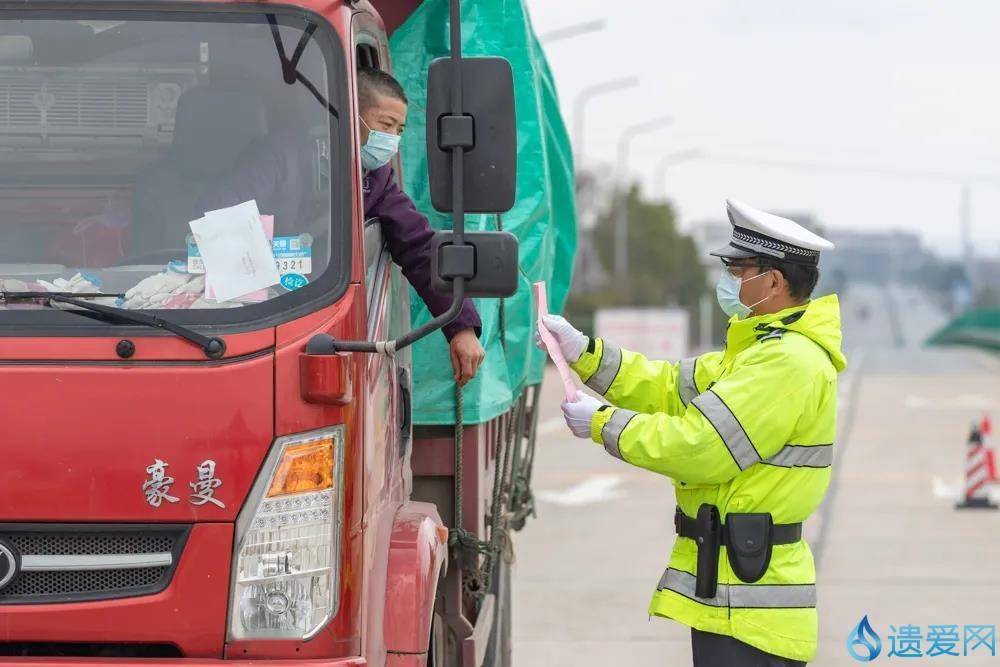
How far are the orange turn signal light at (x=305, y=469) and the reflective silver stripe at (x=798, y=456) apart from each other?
1.35 metres

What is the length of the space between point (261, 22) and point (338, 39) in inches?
7.8

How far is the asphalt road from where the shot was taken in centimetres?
890

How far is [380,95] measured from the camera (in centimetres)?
433

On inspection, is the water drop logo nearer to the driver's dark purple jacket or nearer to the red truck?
the red truck

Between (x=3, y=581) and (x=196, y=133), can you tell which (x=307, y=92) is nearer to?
(x=196, y=133)

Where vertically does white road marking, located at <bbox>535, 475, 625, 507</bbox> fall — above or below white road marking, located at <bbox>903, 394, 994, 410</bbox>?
above

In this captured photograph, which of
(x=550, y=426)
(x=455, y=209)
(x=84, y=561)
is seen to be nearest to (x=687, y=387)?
(x=455, y=209)

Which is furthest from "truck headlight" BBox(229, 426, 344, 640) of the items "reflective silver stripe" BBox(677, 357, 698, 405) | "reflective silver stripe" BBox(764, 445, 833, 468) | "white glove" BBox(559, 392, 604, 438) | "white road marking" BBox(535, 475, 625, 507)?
"white road marking" BBox(535, 475, 625, 507)

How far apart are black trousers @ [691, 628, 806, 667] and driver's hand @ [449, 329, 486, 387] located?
39.7 inches

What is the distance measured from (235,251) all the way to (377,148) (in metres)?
0.66

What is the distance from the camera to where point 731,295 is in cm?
466

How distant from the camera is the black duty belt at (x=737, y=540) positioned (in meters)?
4.30

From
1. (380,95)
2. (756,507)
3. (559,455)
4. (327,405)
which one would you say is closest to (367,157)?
(380,95)

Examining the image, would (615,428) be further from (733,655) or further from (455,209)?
(455,209)
